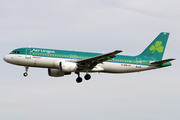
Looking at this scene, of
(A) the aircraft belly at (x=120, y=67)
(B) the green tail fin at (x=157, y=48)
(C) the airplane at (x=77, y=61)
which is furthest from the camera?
(B) the green tail fin at (x=157, y=48)

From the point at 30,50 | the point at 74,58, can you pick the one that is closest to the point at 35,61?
the point at 30,50

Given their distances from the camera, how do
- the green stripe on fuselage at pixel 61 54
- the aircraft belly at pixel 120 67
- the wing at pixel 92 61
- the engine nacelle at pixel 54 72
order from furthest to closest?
the engine nacelle at pixel 54 72 < the aircraft belly at pixel 120 67 < the green stripe on fuselage at pixel 61 54 < the wing at pixel 92 61

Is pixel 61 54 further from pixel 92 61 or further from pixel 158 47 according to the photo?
pixel 158 47

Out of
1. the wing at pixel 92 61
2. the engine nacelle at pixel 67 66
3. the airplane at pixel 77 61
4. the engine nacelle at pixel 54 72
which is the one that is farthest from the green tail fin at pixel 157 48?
the engine nacelle at pixel 54 72

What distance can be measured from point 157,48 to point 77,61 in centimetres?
1520

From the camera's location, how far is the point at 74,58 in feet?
175

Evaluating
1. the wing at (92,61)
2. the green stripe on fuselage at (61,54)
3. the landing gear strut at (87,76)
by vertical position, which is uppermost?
the green stripe on fuselage at (61,54)

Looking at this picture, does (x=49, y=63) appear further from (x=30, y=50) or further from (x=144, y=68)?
(x=144, y=68)

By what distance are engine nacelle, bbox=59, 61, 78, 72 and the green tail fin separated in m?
12.4

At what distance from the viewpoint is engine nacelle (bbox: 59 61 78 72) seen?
2021 inches

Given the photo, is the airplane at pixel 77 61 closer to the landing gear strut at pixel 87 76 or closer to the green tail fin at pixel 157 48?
the landing gear strut at pixel 87 76

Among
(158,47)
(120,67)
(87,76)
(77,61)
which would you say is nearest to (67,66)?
(77,61)

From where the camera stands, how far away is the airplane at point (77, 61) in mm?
51781

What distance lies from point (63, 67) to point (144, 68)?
1338 cm
